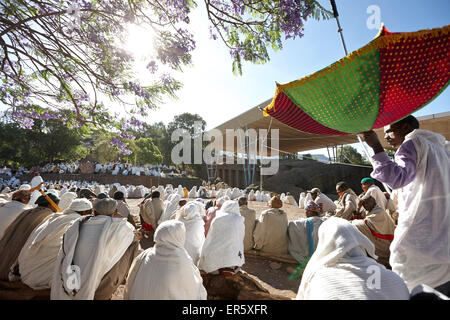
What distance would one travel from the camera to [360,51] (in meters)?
1.47

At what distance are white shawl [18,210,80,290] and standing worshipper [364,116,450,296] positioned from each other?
340 cm

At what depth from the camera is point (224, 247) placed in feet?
10.4

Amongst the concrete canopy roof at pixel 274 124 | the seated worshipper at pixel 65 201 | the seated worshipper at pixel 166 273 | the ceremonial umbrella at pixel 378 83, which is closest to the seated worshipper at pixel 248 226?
the seated worshipper at pixel 166 273

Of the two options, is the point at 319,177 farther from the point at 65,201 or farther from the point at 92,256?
the point at 92,256

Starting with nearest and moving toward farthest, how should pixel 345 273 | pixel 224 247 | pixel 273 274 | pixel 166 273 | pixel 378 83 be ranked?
1. pixel 345 273
2. pixel 378 83
3. pixel 166 273
4. pixel 224 247
5. pixel 273 274

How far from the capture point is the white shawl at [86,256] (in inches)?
79.5

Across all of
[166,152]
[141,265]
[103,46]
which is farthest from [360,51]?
[166,152]

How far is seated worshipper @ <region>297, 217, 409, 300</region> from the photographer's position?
1.27 m

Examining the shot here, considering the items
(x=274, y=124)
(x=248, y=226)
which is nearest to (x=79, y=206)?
(x=248, y=226)

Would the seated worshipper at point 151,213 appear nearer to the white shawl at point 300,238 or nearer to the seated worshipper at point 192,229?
the seated worshipper at point 192,229

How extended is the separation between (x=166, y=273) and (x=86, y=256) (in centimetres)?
87

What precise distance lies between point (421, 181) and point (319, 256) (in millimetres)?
910

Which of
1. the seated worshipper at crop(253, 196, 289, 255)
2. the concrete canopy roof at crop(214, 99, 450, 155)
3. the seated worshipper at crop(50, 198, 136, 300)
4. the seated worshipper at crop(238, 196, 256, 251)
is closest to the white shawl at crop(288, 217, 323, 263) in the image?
the seated worshipper at crop(253, 196, 289, 255)

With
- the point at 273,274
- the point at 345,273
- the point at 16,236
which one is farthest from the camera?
the point at 273,274
